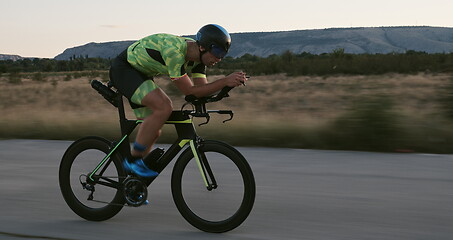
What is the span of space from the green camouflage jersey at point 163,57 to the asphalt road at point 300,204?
119cm

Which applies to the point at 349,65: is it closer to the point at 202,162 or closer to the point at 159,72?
the point at 159,72

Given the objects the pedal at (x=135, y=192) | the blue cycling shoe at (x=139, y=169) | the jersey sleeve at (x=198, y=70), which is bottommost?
the pedal at (x=135, y=192)

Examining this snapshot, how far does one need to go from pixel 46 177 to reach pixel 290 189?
276cm

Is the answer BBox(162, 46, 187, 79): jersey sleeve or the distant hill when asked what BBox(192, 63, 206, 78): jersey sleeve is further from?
the distant hill

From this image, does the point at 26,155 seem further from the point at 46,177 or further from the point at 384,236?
the point at 384,236

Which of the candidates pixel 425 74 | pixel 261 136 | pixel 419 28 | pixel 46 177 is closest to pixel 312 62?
pixel 425 74

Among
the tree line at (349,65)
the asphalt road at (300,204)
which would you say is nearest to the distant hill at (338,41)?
the tree line at (349,65)

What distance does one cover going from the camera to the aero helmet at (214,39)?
→ 4848 millimetres

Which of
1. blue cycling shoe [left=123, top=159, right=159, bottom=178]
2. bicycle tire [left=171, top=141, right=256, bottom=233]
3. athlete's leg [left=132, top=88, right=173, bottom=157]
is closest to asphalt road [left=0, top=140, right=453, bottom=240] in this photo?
bicycle tire [left=171, top=141, right=256, bottom=233]

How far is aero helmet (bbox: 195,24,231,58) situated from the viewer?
15.9ft

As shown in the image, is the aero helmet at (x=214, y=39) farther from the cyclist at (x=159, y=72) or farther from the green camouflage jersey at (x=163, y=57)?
the green camouflage jersey at (x=163, y=57)

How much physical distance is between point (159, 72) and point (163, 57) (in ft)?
0.95

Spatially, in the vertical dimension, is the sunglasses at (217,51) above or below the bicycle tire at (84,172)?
above

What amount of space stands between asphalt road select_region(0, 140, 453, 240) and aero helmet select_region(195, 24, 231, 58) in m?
1.34
